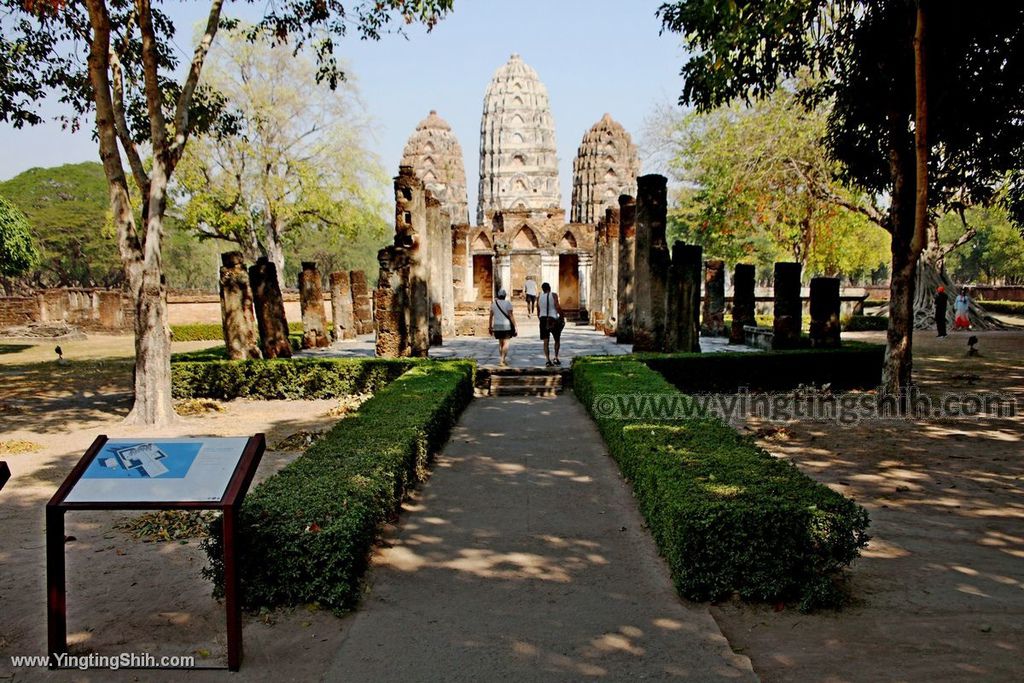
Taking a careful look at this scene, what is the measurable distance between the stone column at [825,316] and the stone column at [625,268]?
183 inches

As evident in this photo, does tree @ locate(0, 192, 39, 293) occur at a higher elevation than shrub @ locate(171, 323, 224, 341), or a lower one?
higher

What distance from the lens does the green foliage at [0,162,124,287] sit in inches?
1827

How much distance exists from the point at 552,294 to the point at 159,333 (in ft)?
22.2

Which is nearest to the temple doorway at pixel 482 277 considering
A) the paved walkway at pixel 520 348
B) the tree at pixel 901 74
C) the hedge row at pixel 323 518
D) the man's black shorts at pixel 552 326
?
the paved walkway at pixel 520 348

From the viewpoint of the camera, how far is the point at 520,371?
13742mm

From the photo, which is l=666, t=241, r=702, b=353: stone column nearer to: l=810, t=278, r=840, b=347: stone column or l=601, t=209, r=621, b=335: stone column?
l=810, t=278, r=840, b=347: stone column

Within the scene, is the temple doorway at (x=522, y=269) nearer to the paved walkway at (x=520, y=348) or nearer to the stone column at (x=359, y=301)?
the stone column at (x=359, y=301)

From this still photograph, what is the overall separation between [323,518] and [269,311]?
36.6 feet

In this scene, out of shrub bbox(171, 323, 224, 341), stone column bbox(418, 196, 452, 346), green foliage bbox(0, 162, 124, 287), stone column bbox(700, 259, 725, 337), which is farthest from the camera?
green foliage bbox(0, 162, 124, 287)

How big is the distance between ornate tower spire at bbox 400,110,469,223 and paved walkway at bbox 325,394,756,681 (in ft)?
137

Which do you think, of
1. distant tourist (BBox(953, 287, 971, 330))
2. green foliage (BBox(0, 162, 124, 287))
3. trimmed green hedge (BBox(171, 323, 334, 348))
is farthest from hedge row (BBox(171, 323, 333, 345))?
distant tourist (BBox(953, 287, 971, 330))

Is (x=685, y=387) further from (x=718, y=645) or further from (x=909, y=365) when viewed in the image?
(x=718, y=645)

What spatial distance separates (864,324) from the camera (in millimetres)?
28938

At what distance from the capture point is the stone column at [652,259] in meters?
14.3
